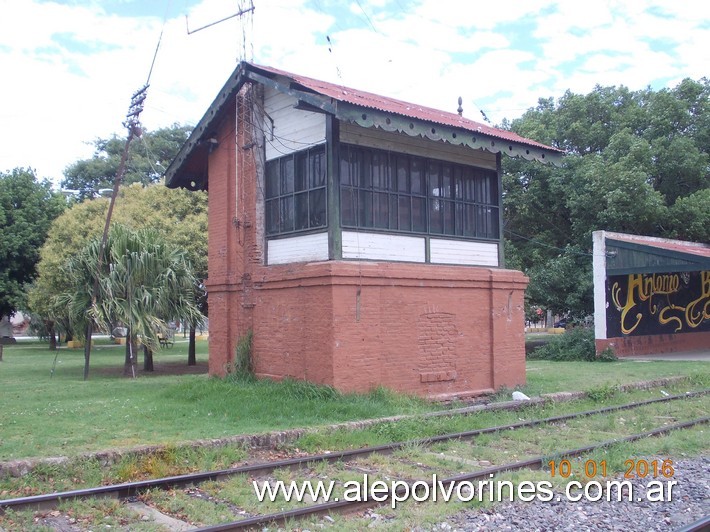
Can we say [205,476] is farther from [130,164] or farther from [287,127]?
[130,164]

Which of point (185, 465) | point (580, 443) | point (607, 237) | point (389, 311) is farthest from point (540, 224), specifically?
point (185, 465)

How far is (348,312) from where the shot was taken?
1207cm

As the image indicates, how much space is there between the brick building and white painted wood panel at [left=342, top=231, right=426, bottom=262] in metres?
0.03

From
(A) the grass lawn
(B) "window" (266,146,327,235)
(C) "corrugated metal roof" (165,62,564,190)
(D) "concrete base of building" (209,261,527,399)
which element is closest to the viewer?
(A) the grass lawn

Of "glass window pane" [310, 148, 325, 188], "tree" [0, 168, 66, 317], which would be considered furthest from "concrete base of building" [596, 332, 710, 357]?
"tree" [0, 168, 66, 317]

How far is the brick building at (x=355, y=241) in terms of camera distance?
12289 millimetres

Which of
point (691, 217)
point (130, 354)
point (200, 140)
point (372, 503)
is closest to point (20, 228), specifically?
point (130, 354)

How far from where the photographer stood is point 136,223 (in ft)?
83.4

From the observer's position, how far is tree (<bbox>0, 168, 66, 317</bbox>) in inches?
1410

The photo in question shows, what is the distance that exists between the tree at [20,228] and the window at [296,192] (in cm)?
2597

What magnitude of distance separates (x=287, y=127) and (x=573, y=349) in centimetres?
1578

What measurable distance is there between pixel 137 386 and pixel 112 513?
1014 cm

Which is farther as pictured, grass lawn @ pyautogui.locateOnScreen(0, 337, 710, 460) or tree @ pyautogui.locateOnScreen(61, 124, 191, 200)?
tree @ pyautogui.locateOnScreen(61, 124, 191, 200)

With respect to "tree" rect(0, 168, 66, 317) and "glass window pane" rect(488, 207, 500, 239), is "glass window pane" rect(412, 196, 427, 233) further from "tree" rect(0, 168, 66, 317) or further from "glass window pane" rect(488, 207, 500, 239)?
"tree" rect(0, 168, 66, 317)
